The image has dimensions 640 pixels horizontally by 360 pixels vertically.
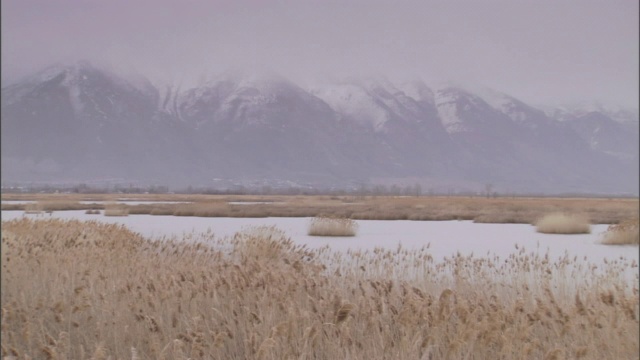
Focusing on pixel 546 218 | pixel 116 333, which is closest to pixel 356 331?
pixel 116 333

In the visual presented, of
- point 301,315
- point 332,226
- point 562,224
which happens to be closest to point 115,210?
point 332,226

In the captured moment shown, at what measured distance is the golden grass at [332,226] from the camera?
12008 mm

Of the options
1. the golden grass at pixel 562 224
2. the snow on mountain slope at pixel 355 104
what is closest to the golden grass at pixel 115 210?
the snow on mountain slope at pixel 355 104

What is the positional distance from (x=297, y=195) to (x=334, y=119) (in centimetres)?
315

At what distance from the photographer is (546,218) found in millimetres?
11820

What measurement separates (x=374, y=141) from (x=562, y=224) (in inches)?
162

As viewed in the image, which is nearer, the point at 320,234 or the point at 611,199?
the point at 611,199

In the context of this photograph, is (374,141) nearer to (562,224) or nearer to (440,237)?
(440,237)

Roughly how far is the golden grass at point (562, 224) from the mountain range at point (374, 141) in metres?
1.37

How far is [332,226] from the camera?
41.2ft

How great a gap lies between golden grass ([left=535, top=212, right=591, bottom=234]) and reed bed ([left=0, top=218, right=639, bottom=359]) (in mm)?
3862

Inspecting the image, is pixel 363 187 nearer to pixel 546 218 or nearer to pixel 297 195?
pixel 297 195

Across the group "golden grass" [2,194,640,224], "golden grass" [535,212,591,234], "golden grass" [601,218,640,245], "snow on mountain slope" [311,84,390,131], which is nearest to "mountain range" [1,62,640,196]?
"snow on mountain slope" [311,84,390,131]

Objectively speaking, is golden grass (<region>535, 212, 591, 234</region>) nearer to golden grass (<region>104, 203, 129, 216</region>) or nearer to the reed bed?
the reed bed
